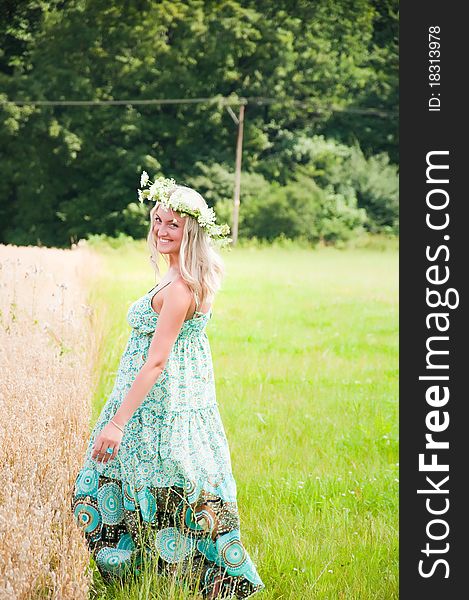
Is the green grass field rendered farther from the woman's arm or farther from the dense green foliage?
the dense green foliage

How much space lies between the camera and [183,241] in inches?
79.3

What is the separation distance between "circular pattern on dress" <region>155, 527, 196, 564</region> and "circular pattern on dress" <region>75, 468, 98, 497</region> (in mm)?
201

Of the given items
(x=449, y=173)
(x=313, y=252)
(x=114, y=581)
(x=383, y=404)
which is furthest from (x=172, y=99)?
(x=114, y=581)

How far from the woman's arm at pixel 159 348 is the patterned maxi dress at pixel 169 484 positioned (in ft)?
0.29

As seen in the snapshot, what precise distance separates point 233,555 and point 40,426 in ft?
2.25

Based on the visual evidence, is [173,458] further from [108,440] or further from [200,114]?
[200,114]

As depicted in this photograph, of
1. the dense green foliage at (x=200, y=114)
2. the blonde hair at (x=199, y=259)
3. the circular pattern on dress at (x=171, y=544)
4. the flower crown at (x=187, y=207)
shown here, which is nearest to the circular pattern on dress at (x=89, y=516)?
the circular pattern on dress at (x=171, y=544)

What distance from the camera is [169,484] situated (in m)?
2.05

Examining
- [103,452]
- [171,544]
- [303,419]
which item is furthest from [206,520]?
[303,419]

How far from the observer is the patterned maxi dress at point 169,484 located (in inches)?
80.4

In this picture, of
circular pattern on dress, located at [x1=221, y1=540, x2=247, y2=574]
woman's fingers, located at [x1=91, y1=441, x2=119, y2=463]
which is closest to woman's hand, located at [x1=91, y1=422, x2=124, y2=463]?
woman's fingers, located at [x1=91, y1=441, x2=119, y2=463]

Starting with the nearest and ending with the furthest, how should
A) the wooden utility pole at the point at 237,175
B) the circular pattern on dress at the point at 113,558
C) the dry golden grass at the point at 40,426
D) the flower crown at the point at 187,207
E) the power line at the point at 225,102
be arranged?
1. the dry golden grass at the point at 40,426
2. the flower crown at the point at 187,207
3. the circular pattern on dress at the point at 113,558
4. the power line at the point at 225,102
5. the wooden utility pole at the point at 237,175

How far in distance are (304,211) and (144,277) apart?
22.6 feet

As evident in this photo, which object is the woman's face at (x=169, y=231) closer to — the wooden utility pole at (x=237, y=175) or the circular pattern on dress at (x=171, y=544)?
the circular pattern on dress at (x=171, y=544)
